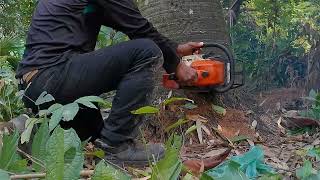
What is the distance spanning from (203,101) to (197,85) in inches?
11.1

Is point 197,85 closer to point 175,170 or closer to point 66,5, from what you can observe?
point 66,5

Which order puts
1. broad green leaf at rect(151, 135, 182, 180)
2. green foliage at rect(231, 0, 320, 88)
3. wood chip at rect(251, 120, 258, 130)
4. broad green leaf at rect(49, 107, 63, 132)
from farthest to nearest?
green foliage at rect(231, 0, 320, 88)
wood chip at rect(251, 120, 258, 130)
broad green leaf at rect(49, 107, 63, 132)
broad green leaf at rect(151, 135, 182, 180)

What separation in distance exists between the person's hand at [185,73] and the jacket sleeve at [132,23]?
1.2 inches

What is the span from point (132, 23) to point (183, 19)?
0.83 m

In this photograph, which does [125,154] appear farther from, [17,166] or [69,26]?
[17,166]

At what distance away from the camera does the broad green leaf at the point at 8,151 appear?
5.12 ft

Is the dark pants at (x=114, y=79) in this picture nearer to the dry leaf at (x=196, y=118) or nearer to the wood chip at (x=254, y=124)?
the dry leaf at (x=196, y=118)

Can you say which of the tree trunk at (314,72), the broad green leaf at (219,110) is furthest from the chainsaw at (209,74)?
the tree trunk at (314,72)

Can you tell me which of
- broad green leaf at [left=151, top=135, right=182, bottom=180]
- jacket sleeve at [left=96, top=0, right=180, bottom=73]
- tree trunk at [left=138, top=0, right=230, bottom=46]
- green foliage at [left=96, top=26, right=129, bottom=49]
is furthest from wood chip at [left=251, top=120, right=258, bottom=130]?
broad green leaf at [left=151, top=135, right=182, bottom=180]

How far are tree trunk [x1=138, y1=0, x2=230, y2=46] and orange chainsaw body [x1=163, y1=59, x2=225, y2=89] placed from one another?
1.32 feet

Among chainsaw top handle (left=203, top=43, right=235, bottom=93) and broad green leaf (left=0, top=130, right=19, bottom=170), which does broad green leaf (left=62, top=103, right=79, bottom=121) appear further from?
chainsaw top handle (left=203, top=43, right=235, bottom=93)

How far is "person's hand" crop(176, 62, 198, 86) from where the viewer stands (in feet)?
8.94

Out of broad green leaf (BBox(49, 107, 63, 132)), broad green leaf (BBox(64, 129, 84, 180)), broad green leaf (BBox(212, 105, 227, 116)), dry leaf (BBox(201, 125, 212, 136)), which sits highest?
broad green leaf (BBox(64, 129, 84, 180))

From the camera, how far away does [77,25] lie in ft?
8.41
